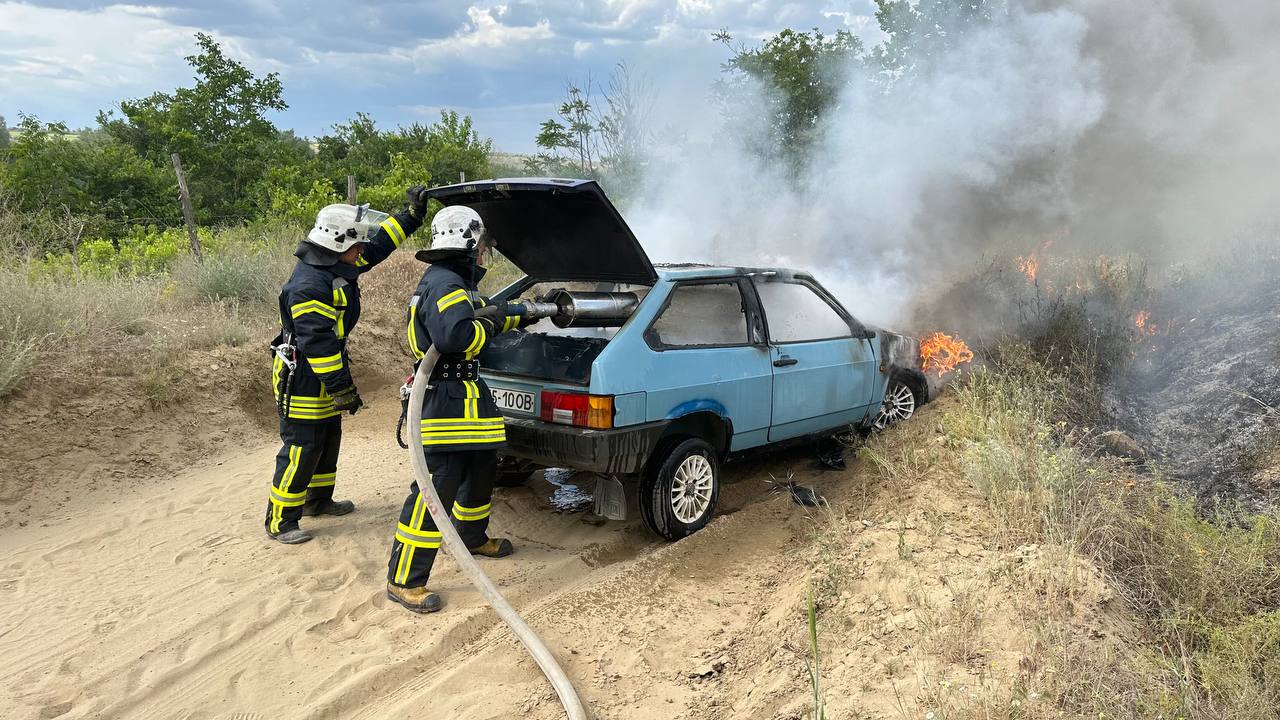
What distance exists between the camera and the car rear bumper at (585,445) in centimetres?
407

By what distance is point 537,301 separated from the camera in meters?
4.34

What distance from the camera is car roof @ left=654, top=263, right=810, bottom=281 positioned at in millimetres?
4605

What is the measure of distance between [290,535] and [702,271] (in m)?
3.03

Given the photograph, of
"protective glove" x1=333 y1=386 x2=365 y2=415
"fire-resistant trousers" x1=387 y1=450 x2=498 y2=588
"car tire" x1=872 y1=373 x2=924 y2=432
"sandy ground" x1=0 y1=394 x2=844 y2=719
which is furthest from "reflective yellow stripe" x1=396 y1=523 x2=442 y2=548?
"car tire" x1=872 y1=373 x2=924 y2=432

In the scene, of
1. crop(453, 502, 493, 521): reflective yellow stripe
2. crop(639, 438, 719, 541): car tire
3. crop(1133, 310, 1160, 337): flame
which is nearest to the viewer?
crop(453, 502, 493, 521): reflective yellow stripe

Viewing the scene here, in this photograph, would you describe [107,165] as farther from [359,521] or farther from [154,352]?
[359,521]

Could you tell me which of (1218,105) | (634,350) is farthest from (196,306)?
(1218,105)

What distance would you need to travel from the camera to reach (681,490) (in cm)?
456

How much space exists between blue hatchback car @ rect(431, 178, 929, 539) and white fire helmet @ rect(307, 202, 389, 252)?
0.54m

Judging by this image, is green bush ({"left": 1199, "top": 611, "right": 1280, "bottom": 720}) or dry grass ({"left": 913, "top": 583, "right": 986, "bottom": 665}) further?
dry grass ({"left": 913, "top": 583, "right": 986, "bottom": 665})

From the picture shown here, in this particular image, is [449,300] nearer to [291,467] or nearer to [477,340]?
[477,340]

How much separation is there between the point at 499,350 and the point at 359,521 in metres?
1.60

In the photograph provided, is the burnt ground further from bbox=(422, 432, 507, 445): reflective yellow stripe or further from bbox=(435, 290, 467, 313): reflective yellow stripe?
bbox=(435, 290, 467, 313): reflective yellow stripe

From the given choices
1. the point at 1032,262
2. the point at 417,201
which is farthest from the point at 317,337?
the point at 1032,262
